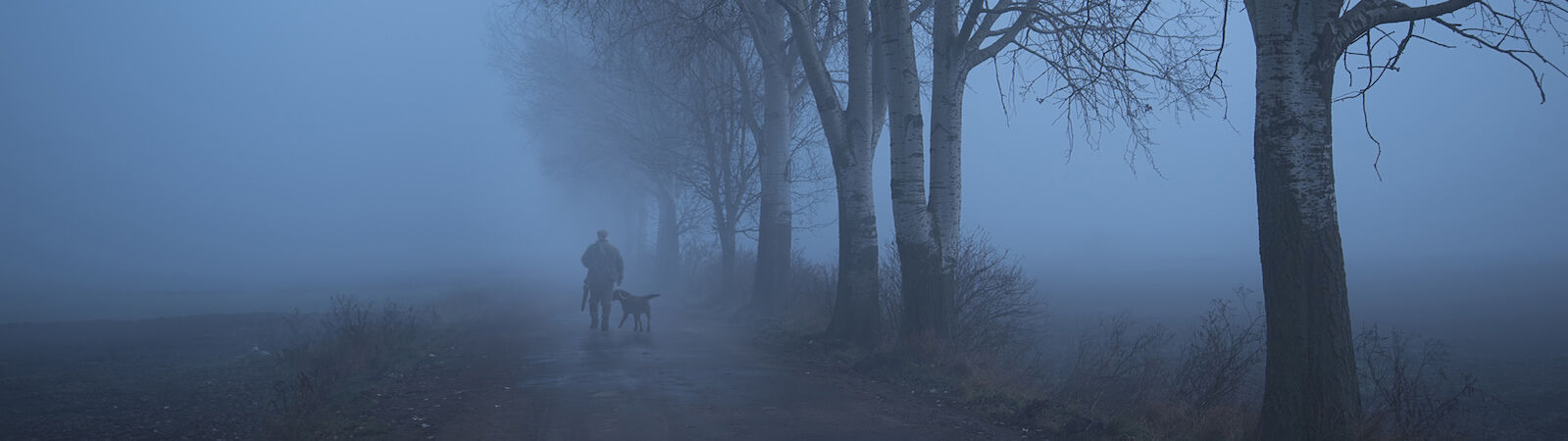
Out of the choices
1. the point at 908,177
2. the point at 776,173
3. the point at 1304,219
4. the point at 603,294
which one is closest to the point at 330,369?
the point at 603,294

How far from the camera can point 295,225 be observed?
10869 centimetres

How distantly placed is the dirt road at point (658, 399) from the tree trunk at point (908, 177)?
136cm

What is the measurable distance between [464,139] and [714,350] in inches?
7262

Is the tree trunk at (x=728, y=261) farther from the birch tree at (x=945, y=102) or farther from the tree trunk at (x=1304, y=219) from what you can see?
the tree trunk at (x=1304, y=219)

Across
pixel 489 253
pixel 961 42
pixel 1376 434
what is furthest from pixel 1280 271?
pixel 489 253

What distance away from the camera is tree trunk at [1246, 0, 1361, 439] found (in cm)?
640

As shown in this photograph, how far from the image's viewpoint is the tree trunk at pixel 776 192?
20464 mm

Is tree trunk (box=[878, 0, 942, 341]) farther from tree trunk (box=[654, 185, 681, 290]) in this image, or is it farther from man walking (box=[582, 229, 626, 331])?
tree trunk (box=[654, 185, 681, 290])

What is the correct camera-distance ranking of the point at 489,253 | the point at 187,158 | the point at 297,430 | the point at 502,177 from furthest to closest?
the point at 502,177 → the point at 187,158 → the point at 489,253 → the point at 297,430

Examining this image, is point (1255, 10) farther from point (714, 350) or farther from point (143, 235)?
point (143, 235)

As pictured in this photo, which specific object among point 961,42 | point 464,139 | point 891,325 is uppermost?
point 464,139

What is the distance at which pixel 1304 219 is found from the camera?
6406 mm

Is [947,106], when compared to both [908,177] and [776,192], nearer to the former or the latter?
[908,177]

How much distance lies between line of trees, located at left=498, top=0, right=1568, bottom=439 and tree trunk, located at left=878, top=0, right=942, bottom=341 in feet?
0.08
